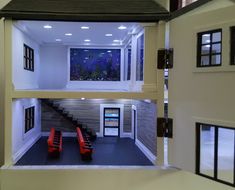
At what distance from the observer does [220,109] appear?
3.29 meters

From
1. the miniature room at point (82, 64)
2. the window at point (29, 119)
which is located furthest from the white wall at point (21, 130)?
the miniature room at point (82, 64)

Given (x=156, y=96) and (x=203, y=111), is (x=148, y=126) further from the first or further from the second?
(x=203, y=111)

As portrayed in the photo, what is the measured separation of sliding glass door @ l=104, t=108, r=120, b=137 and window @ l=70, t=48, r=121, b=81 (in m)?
1.72

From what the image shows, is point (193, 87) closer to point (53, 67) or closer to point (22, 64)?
point (22, 64)

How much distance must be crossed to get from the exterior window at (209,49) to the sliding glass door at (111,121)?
10483 mm

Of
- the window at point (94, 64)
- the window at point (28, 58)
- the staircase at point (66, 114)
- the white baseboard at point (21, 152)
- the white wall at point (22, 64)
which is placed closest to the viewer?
the white baseboard at point (21, 152)

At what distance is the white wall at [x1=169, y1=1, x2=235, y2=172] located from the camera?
327cm

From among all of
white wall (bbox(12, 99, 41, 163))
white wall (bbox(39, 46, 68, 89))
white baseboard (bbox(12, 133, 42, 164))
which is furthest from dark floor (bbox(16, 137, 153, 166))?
white wall (bbox(39, 46, 68, 89))

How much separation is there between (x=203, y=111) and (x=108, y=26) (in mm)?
5941

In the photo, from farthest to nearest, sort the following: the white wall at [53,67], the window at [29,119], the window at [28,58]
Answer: the white wall at [53,67] < the window at [29,119] < the window at [28,58]

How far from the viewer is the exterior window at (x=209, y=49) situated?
139 inches

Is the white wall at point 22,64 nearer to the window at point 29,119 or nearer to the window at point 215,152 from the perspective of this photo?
the window at point 29,119

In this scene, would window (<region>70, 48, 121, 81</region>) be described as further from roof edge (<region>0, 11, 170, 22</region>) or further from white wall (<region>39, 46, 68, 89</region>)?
roof edge (<region>0, 11, 170, 22</region>)

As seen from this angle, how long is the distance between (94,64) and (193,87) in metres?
9.86
